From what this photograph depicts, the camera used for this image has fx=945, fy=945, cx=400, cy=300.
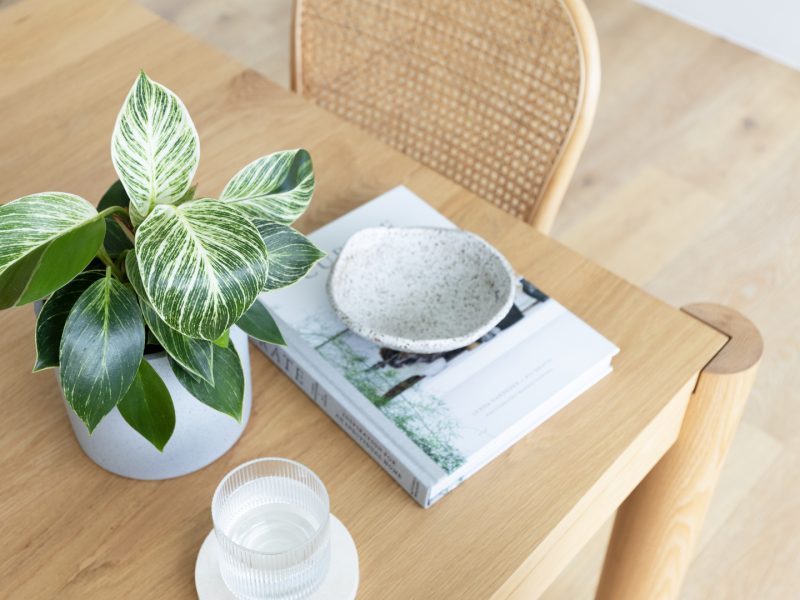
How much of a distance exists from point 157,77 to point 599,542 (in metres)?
0.94

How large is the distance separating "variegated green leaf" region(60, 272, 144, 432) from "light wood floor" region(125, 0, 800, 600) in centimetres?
98

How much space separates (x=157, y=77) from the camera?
1.10 meters

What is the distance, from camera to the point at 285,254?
648 millimetres

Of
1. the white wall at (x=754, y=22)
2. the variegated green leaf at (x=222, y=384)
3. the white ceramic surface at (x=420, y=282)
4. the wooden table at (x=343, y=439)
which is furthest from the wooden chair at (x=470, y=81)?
the white wall at (x=754, y=22)

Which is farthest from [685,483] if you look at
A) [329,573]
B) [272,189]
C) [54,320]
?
[54,320]

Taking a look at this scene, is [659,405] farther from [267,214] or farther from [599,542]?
[599,542]

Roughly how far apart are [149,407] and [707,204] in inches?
67.2

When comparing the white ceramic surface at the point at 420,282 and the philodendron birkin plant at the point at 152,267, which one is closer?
the philodendron birkin plant at the point at 152,267

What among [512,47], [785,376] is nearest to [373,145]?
[512,47]

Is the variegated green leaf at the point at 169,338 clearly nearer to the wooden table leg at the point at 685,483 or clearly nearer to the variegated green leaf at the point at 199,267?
the variegated green leaf at the point at 199,267

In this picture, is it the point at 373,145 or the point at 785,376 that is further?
the point at 785,376

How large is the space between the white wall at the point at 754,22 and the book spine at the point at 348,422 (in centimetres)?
215

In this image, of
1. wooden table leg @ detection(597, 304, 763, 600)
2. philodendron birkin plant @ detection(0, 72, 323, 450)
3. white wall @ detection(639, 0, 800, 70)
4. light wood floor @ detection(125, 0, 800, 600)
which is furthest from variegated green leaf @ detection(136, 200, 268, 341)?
white wall @ detection(639, 0, 800, 70)

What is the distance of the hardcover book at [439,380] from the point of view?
0.74 m
